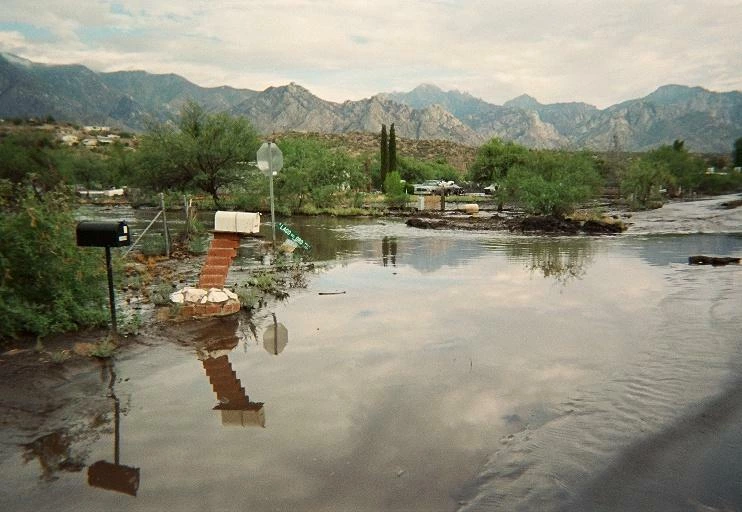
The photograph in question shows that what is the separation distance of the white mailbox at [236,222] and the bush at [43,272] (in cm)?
198

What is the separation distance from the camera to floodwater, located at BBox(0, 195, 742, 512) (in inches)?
163

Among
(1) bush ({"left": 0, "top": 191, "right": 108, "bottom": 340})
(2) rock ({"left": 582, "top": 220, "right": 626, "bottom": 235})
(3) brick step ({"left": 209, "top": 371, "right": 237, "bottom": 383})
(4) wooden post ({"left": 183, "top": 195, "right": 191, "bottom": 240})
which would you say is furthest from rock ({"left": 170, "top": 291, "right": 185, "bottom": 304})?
(2) rock ({"left": 582, "top": 220, "right": 626, "bottom": 235})

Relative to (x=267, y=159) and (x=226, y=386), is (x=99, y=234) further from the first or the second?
(x=267, y=159)

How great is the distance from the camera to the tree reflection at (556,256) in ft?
44.8

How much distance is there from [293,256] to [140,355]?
A: 9172 mm

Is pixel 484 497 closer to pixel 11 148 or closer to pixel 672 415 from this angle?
pixel 672 415

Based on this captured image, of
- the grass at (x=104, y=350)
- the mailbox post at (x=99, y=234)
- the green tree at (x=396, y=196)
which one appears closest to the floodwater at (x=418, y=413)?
the grass at (x=104, y=350)

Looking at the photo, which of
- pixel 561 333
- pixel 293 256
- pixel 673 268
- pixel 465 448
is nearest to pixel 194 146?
pixel 293 256

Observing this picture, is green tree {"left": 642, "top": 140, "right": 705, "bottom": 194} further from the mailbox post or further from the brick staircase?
the mailbox post

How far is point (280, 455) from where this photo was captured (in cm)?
461

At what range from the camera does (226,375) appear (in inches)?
256

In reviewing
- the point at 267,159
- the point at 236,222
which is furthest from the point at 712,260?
the point at 267,159

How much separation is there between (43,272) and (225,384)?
142 inches

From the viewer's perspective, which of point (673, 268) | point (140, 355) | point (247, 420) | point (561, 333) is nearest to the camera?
point (247, 420)
